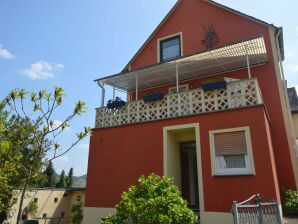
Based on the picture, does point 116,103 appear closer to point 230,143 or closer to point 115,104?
point 115,104

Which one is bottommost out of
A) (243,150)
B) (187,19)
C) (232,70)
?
(243,150)

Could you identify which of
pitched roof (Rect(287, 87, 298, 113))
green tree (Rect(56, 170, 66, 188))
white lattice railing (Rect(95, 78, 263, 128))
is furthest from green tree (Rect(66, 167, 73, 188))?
pitched roof (Rect(287, 87, 298, 113))

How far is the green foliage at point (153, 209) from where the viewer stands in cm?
570

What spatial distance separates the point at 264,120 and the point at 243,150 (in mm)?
1292

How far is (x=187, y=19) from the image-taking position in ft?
56.3

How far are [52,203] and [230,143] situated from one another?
2657 centimetres

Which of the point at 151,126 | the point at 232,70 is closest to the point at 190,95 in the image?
the point at 151,126

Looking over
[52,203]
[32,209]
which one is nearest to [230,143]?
[32,209]

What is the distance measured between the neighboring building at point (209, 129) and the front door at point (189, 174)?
48mm

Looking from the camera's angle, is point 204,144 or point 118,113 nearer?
point 204,144

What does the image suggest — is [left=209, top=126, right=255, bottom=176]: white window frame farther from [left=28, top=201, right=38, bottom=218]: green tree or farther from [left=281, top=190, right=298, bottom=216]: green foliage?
[left=28, top=201, right=38, bottom=218]: green tree

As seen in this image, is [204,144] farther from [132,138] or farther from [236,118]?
[132,138]

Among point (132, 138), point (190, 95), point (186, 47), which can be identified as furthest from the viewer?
point (186, 47)

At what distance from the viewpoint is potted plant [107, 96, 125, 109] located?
12.5 m
